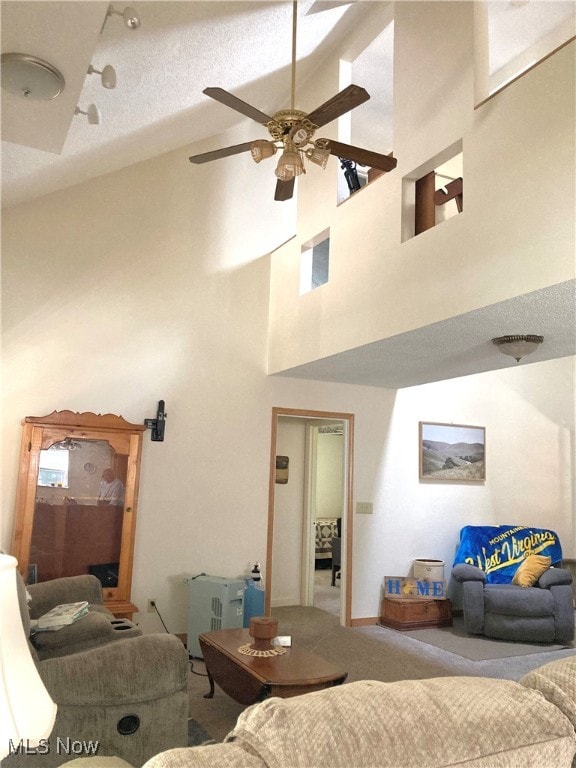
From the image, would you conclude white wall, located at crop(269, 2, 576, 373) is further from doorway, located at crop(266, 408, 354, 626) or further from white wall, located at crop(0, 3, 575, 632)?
doorway, located at crop(266, 408, 354, 626)

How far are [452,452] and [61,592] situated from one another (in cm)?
425

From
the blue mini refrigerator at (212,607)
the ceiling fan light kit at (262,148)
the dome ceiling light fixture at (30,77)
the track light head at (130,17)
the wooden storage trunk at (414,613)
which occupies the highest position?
the track light head at (130,17)

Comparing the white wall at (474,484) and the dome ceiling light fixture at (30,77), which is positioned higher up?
the dome ceiling light fixture at (30,77)

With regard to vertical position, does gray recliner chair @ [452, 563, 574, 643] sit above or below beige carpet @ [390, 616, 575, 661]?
A: above

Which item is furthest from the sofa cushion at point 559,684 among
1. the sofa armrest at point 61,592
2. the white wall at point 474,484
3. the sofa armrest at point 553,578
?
the sofa armrest at point 553,578

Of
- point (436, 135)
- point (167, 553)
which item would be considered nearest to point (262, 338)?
point (167, 553)

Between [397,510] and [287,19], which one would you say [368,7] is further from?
[397,510]

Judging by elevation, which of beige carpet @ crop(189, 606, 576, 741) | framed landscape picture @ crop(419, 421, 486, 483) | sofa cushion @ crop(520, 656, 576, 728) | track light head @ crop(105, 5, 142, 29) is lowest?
beige carpet @ crop(189, 606, 576, 741)

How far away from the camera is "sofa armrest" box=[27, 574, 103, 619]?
146 inches

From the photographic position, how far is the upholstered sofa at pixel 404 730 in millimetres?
927

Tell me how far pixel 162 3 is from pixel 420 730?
3.24 metres

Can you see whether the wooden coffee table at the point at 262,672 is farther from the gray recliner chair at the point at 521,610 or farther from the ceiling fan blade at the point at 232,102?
the ceiling fan blade at the point at 232,102

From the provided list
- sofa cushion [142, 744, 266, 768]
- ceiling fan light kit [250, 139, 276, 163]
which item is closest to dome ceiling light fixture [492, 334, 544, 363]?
ceiling fan light kit [250, 139, 276, 163]

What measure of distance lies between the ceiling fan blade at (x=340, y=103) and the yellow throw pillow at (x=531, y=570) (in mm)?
4654
